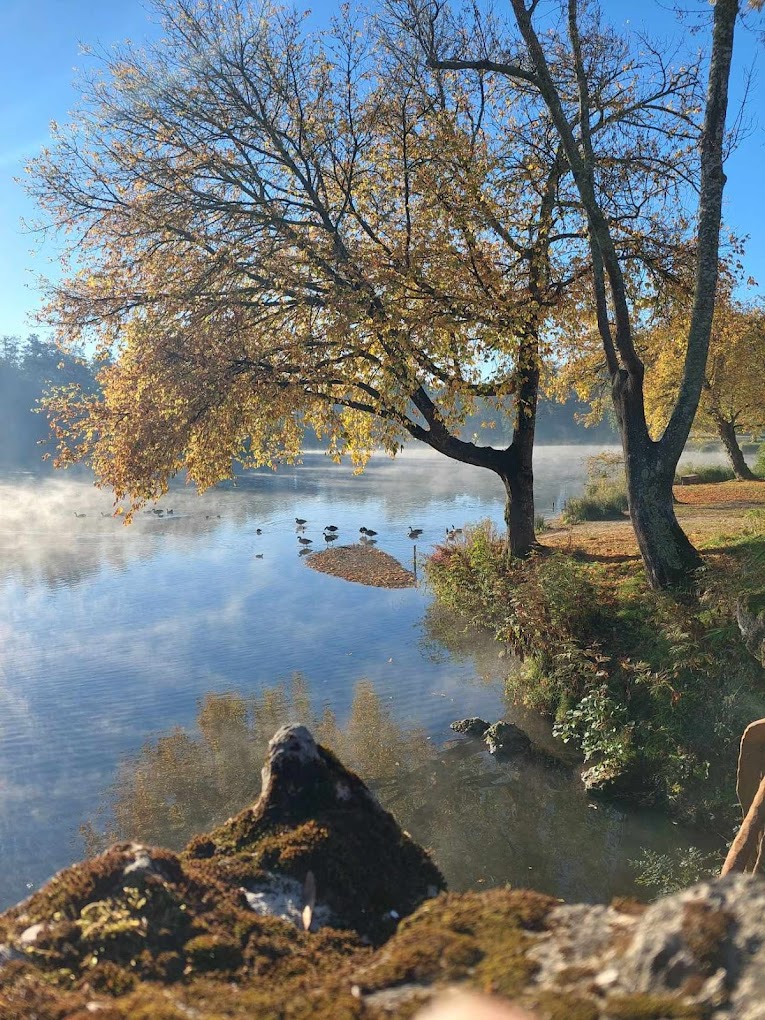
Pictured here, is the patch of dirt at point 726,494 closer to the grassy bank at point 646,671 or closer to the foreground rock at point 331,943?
the grassy bank at point 646,671

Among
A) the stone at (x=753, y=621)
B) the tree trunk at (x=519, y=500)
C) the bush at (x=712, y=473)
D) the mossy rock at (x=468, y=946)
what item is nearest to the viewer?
the mossy rock at (x=468, y=946)

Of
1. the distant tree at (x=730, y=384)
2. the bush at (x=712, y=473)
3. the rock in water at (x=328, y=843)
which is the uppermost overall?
the distant tree at (x=730, y=384)

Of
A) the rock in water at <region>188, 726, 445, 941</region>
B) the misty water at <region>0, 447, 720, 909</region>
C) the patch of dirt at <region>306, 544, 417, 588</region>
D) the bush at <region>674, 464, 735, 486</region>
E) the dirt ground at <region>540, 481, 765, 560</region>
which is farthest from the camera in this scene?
the bush at <region>674, 464, 735, 486</region>

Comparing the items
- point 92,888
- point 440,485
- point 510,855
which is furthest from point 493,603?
point 440,485

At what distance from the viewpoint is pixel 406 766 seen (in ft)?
31.6

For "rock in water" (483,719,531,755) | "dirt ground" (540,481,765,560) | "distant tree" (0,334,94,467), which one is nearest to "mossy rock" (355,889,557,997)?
"rock in water" (483,719,531,755)

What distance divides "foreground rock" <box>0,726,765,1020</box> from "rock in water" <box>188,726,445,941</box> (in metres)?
0.01

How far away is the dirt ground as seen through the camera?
1561cm

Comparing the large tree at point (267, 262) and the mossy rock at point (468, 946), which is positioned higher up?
the large tree at point (267, 262)

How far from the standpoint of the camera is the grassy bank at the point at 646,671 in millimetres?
7977

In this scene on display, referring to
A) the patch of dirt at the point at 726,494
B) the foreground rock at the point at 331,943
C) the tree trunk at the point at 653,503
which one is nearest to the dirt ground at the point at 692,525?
the patch of dirt at the point at 726,494

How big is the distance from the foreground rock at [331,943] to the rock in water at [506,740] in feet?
21.9

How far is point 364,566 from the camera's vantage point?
2439cm

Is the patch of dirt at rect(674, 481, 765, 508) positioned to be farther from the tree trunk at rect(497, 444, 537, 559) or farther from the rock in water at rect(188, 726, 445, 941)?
the rock in water at rect(188, 726, 445, 941)
